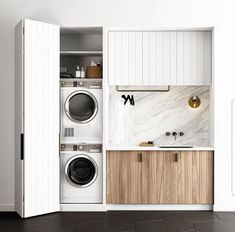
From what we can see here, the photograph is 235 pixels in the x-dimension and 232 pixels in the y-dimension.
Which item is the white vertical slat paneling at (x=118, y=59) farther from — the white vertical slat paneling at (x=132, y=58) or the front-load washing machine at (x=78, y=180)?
the front-load washing machine at (x=78, y=180)

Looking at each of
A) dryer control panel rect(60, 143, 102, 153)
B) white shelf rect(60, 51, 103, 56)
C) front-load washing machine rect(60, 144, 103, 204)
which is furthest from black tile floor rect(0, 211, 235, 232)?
white shelf rect(60, 51, 103, 56)

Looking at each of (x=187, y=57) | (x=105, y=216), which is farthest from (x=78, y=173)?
(x=187, y=57)

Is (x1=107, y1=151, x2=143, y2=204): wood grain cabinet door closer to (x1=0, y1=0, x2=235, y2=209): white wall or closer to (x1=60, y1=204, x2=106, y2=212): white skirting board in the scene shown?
(x1=60, y1=204, x2=106, y2=212): white skirting board

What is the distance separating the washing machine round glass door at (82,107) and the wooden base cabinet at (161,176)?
1.83 feet

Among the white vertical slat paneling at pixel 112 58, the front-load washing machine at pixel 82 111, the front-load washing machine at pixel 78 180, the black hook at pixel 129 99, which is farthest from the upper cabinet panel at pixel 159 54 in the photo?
the front-load washing machine at pixel 78 180

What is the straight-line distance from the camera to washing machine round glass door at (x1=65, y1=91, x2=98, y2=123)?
5777 millimetres

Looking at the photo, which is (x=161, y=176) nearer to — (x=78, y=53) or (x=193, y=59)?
(x=193, y=59)

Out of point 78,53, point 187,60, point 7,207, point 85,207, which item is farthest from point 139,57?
point 7,207

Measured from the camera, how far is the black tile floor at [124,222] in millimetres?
4818

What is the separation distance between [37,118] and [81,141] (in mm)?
693

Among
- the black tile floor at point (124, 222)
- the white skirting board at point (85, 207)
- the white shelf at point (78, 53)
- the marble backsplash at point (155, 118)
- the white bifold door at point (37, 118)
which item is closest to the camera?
the black tile floor at point (124, 222)

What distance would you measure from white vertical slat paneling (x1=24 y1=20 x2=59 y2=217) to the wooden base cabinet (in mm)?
736

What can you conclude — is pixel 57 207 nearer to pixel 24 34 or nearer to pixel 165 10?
pixel 24 34

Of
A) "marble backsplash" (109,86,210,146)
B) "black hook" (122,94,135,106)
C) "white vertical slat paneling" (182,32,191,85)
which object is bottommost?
"marble backsplash" (109,86,210,146)
